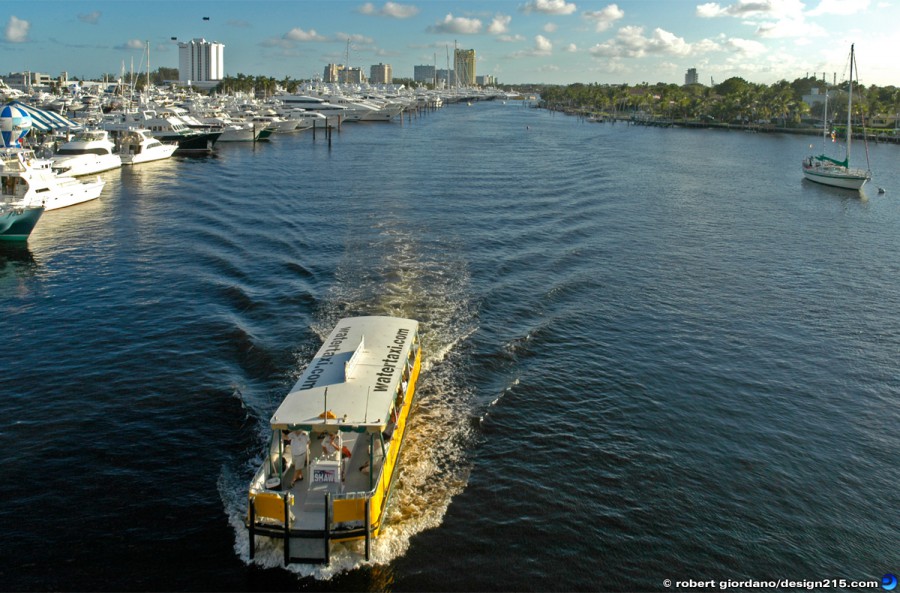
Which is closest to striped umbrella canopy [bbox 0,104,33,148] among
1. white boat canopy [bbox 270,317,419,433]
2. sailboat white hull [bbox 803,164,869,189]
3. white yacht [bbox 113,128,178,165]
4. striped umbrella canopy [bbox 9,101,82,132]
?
striped umbrella canopy [bbox 9,101,82,132]

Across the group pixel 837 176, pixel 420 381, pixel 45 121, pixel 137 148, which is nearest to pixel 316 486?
pixel 420 381

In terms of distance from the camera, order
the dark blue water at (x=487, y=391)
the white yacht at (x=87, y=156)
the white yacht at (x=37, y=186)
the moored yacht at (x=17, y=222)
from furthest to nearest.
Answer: the white yacht at (x=87, y=156) → the white yacht at (x=37, y=186) → the moored yacht at (x=17, y=222) → the dark blue water at (x=487, y=391)

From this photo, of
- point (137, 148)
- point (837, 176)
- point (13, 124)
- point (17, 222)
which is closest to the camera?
point (17, 222)

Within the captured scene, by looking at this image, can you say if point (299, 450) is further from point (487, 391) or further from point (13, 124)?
point (13, 124)

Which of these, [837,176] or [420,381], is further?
[837,176]

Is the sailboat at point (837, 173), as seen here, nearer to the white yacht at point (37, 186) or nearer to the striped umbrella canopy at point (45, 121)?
the white yacht at point (37, 186)

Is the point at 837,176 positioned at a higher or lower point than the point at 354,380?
higher

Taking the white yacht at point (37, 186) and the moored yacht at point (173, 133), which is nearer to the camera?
the white yacht at point (37, 186)

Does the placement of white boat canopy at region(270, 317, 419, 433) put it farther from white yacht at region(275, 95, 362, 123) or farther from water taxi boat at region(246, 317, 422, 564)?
white yacht at region(275, 95, 362, 123)

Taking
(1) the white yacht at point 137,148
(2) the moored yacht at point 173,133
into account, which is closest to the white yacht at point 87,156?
(1) the white yacht at point 137,148
